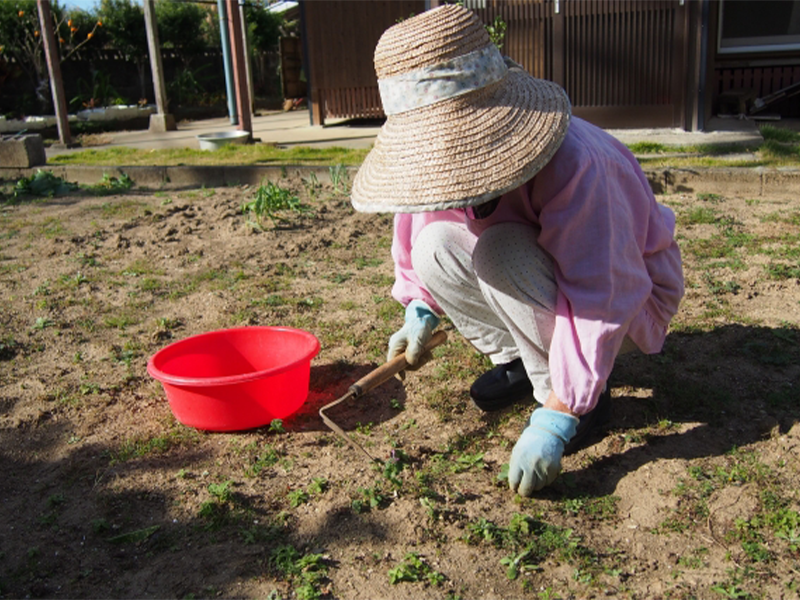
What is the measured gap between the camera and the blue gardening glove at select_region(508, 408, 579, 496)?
1864mm

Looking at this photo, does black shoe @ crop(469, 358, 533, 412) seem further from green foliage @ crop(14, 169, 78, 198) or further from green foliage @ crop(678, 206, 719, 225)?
green foliage @ crop(14, 169, 78, 198)

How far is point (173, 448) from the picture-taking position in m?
2.29

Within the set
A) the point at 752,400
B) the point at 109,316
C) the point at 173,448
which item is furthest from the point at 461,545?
the point at 109,316

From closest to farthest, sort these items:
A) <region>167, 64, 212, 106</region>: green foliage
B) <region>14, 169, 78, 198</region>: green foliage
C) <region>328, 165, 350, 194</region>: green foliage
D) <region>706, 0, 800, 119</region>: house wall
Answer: <region>328, 165, 350, 194</region>: green foliage < <region>14, 169, 78, 198</region>: green foliage < <region>706, 0, 800, 119</region>: house wall < <region>167, 64, 212, 106</region>: green foliage

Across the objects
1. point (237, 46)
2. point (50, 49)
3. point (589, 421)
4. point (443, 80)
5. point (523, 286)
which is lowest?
point (589, 421)

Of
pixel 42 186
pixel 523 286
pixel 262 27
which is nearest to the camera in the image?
pixel 523 286

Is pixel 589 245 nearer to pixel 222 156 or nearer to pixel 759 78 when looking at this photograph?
pixel 222 156

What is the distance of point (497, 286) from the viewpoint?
2020 millimetres

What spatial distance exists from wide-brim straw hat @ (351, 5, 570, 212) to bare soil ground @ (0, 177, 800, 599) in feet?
2.61

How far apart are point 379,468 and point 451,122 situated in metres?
0.97

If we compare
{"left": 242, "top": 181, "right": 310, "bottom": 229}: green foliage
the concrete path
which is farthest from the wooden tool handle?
the concrete path

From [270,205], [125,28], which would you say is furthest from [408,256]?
[125,28]

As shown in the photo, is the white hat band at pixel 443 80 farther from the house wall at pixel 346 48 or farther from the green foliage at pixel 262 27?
the green foliage at pixel 262 27

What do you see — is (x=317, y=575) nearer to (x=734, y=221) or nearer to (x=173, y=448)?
(x=173, y=448)
